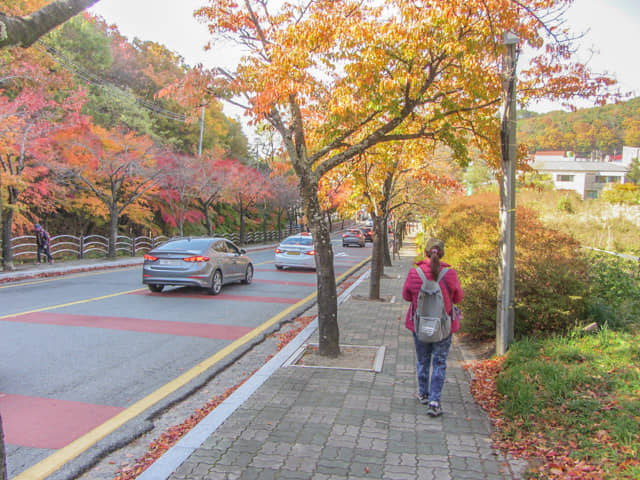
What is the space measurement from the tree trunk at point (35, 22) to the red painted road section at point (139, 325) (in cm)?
562

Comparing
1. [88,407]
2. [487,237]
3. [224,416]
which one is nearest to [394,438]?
[224,416]

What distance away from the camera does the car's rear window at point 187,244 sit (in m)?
12.3

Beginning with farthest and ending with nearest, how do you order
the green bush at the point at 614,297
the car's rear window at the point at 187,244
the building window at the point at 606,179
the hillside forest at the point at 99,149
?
1. the building window at the point at 606,179
2. the hillside forest at the point at 99,149
3. the car's rear window at the point at 187,244
4. the green bush at the point at 614,297

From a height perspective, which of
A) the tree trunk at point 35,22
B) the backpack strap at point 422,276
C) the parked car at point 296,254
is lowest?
the parked car at point 296,254

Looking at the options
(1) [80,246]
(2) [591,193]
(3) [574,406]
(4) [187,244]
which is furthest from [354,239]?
(2) [591,193]

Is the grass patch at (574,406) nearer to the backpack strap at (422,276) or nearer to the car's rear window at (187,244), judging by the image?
the backpack strap at (422,276)

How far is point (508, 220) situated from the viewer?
5988mm

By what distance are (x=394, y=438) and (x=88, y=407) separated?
9.83ft

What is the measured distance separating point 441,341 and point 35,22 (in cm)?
398

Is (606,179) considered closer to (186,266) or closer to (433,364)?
(186,266)

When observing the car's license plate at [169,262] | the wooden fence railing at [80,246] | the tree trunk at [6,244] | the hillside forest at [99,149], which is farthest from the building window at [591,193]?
the tree trunk at [6,244]

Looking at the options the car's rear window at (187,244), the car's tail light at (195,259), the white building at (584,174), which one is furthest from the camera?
the white building at (584,174)

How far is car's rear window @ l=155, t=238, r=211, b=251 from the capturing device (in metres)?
12.3

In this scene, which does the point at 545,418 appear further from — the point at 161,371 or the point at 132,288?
the point at 132,288
